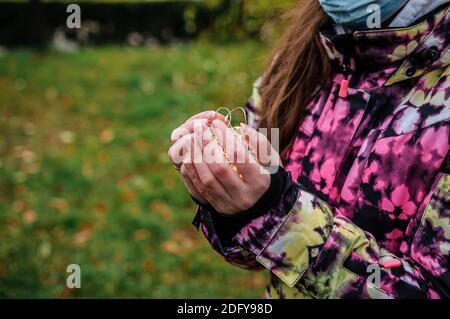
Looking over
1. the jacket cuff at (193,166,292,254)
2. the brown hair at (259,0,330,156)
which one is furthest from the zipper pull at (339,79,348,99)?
the jacket cuff at (193,166,292,254)

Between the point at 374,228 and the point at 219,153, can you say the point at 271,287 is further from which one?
the point at 219,153

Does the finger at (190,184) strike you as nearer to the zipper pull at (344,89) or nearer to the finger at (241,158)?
the finger at (241,158)

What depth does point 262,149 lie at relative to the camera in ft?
3.60

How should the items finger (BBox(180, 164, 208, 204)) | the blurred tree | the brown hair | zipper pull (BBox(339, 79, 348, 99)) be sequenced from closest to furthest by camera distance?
finger (BBox(180, 164, 208, 204)) < zipper pull (BBox(339, 79, 348, 99)) < the brown hair < the blurred tree

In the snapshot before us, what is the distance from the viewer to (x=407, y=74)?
1.19 m

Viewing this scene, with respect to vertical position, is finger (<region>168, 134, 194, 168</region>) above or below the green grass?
above

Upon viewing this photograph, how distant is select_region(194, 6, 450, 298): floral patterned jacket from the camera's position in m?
1.05

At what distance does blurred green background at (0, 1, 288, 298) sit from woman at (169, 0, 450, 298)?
178 cm

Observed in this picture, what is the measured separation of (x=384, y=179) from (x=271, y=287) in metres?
0.56

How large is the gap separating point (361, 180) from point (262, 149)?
0.92 feet

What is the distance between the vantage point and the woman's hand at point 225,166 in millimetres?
1038

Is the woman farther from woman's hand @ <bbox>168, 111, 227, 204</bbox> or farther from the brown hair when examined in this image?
the brown hair

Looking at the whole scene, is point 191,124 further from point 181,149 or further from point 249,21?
point 249,21
